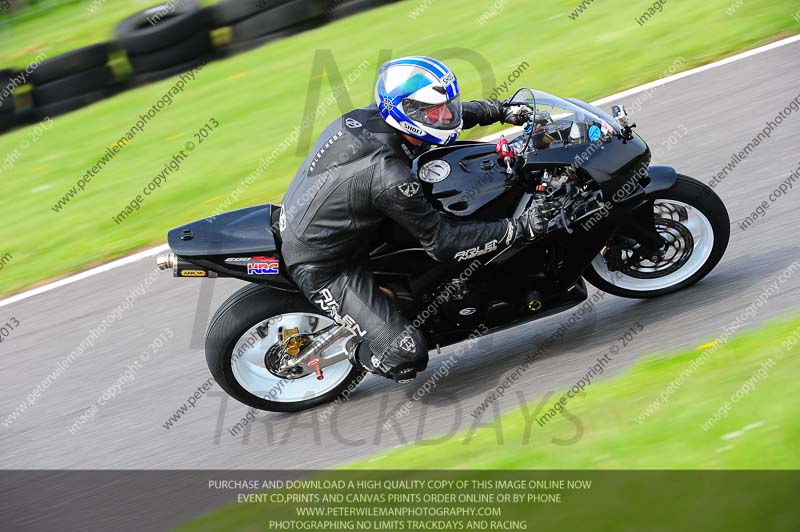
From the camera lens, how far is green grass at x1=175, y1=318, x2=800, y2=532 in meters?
3.46

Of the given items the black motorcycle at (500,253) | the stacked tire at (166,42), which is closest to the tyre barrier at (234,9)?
the stacked tire at (166,42)

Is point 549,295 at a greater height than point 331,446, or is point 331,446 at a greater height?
point 549,295

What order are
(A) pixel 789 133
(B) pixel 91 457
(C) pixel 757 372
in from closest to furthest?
(C) pixel 757 372 < (B) pixel 91 457 < (A) pixel 789 133

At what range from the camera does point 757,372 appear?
4.30 metres

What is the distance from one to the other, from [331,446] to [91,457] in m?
1.55

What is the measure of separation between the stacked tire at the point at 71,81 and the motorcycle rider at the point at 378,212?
8.16 metres

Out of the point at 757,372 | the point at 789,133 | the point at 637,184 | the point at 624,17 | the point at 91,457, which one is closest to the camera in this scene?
the point at 757,372

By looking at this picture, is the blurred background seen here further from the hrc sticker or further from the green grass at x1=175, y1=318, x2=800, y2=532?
the hrc sticker

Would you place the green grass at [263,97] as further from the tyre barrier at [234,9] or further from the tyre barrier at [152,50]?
the tyre barrier at [234,9]

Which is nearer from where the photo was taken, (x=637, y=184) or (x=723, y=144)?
(x=637, y=184)

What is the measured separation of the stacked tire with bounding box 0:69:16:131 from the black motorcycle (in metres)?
8.19

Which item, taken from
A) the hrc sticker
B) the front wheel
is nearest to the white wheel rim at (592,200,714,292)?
the front wheel
